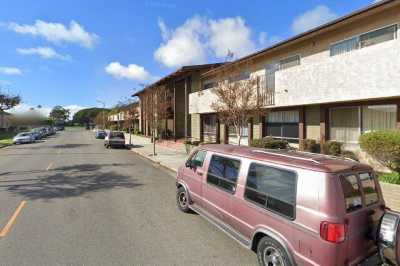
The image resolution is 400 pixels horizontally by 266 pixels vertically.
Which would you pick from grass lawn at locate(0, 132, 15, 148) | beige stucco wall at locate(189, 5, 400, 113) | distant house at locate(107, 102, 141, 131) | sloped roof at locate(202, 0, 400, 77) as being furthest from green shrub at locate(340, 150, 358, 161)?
grass lawn at locate(0, 132, 15, 148)

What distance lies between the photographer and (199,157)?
21.9 feet

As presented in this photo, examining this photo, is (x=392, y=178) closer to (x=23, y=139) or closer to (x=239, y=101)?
(x=239, y=101)

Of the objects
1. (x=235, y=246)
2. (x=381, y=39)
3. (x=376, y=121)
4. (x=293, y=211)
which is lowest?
(x=235, y=246)

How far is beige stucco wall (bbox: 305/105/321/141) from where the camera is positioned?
44.8 feet

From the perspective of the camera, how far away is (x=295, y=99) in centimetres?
1309

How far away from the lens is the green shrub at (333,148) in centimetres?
1185

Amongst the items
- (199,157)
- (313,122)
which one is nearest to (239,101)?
(313,122)

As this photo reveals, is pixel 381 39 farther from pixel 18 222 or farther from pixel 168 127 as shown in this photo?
pixel 168 127

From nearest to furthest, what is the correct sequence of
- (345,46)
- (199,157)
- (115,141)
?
(199,157) < (345,46) < (115,141)

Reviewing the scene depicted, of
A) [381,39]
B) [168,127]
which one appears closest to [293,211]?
[381,39]

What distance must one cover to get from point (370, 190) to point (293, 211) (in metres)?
1.17

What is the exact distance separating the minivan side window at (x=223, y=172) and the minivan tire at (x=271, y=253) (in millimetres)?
1078

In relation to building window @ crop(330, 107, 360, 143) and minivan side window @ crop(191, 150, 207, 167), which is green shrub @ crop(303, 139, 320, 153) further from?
minivan side window @ crop(191, 150, 207, 167)

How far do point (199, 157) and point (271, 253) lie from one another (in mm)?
2905
